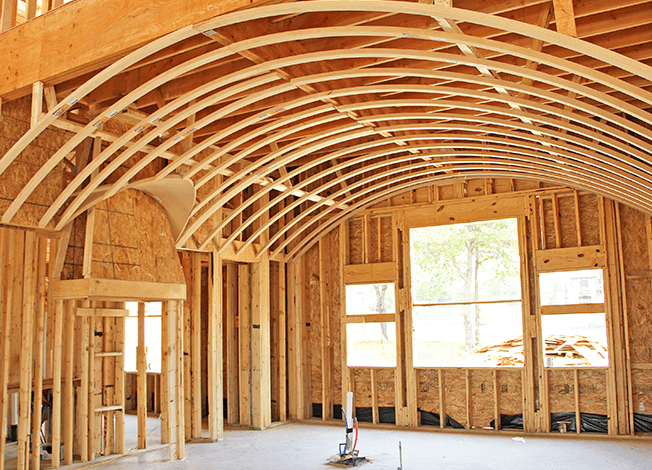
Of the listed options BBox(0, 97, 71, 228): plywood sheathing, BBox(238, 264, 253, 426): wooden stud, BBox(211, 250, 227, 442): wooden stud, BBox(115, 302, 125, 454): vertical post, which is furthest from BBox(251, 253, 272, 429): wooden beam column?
BBox(0, 97, 71, 228): plywood sheathing

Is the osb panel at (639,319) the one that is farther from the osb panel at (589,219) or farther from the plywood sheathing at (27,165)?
the plywood sheathing at (27,165)

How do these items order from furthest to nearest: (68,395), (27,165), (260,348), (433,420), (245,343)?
(245,343) < (260,348) < (433,420) < (68,395) < (27,165)

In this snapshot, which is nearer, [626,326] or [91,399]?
[91,399]

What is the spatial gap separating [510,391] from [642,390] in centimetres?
197

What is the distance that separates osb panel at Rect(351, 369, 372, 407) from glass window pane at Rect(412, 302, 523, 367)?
1.06 metres

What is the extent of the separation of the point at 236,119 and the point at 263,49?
289 cm

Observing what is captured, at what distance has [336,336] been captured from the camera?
11172mm

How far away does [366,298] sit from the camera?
36.2 ft

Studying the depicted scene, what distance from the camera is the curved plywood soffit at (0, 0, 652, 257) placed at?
167 inches

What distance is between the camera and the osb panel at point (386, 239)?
1095cm

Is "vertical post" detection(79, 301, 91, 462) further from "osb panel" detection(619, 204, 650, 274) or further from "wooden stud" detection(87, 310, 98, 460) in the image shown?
"osb panel" detection(619, 204, 650, 274)

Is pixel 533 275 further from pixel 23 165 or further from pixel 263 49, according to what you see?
pixel 23 165

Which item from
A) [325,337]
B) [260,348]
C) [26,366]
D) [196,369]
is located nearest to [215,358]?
[196,369]

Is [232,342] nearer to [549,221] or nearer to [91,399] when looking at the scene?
[91,399]
